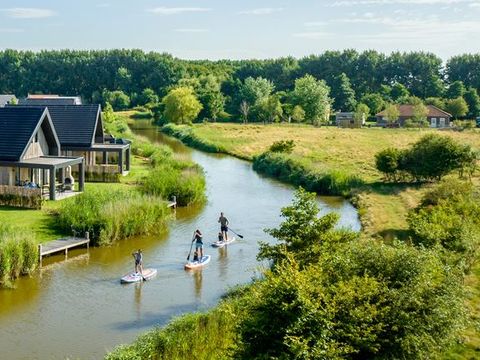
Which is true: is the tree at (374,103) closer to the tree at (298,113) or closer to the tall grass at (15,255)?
the tree at (298,113)

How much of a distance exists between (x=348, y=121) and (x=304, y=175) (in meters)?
56.3

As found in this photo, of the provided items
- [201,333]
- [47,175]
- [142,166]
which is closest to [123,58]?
[142,166]

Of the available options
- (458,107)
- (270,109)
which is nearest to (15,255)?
(270,109)

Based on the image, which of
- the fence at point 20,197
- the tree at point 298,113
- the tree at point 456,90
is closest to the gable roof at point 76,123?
the fence at point 20,197

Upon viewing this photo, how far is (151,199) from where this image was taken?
3031cm

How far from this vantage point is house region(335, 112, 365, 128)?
94250mm

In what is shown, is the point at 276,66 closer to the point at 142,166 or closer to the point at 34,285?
the point at 142,166

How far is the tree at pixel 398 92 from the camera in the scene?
11706 cm

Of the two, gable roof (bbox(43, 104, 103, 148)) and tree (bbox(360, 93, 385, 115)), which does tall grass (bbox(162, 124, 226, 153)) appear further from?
tree (bbox(360, 93, 385, 115))

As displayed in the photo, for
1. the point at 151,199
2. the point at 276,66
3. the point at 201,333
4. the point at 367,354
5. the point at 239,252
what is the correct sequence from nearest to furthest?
the point at 367,354, the point at 201,333, the point at 239,252, the point at 151,199, the point at 276,66

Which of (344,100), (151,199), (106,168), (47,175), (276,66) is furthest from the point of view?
(276,66)

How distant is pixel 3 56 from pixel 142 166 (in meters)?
110

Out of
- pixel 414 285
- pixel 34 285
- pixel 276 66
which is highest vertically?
pixel 276 66

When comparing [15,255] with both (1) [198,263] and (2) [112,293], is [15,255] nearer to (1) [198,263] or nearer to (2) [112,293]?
(2) [112,293]
